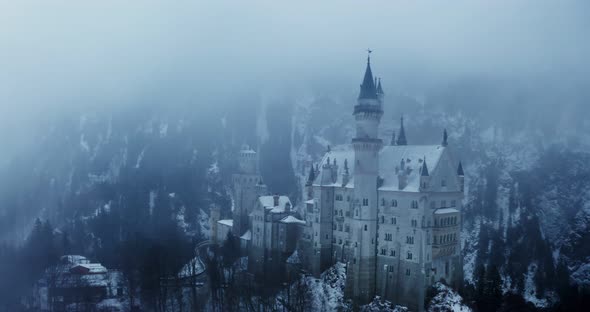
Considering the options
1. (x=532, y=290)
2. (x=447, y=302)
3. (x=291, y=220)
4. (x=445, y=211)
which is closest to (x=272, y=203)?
(x=291, y=220)

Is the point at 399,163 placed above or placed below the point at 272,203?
above

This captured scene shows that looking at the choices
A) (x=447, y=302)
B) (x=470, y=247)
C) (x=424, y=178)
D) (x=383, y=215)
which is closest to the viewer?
(x=447, y=302)

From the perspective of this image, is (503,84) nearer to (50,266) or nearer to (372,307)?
(372,307)

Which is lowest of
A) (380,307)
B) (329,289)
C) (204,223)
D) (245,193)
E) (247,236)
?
(380,307)

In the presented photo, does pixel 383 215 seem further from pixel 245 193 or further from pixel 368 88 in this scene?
pixel 245 193

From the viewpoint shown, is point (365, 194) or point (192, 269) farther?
point (192, 269)

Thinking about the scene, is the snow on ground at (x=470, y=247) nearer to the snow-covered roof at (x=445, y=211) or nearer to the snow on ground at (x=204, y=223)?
the snow-covered roof at (x=445, y=211)

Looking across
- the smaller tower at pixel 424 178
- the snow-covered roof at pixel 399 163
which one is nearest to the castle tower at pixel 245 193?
the snow-covered roof at pixel 399 163
